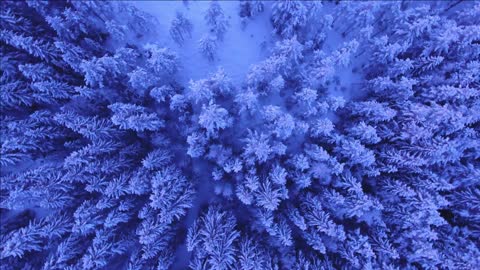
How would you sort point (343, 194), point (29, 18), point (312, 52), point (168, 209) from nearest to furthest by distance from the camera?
point (168, 209), point (343, 194), point (29, 18), point (312, 52)

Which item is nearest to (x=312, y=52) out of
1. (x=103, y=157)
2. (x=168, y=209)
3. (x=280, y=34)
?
(x=280, y=34)

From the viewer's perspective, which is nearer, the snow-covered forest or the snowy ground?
the snow-covered forest

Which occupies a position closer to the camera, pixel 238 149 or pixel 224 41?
pixel 238 149

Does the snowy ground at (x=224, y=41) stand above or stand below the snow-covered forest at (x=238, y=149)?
above

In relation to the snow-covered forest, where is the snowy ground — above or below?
above

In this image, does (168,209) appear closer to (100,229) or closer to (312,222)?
(100,229)
